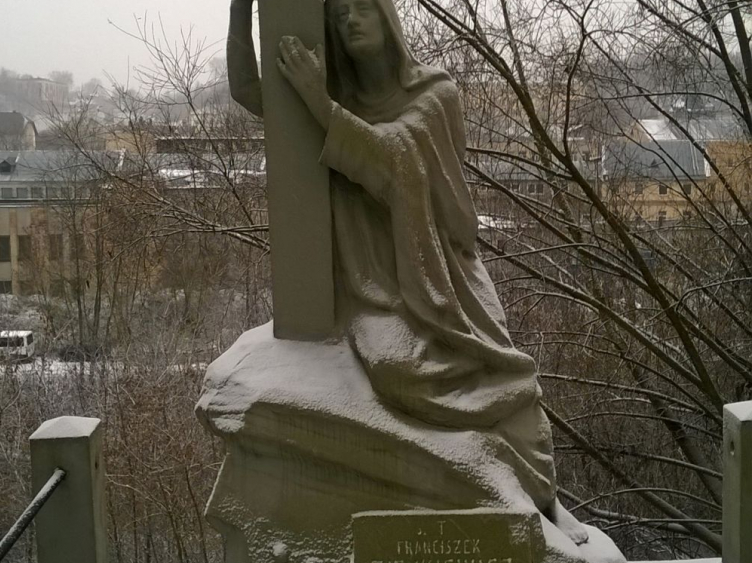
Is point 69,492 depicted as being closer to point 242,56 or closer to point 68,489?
point 68,489

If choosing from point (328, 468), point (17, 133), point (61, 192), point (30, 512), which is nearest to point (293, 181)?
point (328, 468)

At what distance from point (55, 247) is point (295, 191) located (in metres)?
9.49

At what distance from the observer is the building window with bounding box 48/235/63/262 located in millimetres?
11391

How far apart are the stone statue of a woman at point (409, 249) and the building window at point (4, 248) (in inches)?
356

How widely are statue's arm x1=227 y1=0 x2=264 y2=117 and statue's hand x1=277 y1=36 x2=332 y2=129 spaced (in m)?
0.22

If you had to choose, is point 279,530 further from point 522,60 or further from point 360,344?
point 522,60

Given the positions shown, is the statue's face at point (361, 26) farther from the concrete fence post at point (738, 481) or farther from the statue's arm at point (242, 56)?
the concrete fence post at point (738, 481)

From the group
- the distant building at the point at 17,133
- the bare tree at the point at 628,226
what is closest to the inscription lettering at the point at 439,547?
the bare tree at the point at 628,226

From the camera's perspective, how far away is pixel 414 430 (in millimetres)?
2887

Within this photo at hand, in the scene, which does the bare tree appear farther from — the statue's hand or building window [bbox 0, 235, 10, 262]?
building window [bbox 0, 235, 10, 262]

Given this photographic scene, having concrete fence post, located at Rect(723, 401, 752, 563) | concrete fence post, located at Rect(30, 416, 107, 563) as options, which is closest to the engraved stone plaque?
concrete fence post, located at Rect(723, 401, 752, 563)

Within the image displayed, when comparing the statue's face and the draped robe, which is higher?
the statue's face

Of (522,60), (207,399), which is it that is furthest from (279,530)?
(522,60)

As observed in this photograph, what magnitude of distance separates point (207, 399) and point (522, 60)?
205 inches
